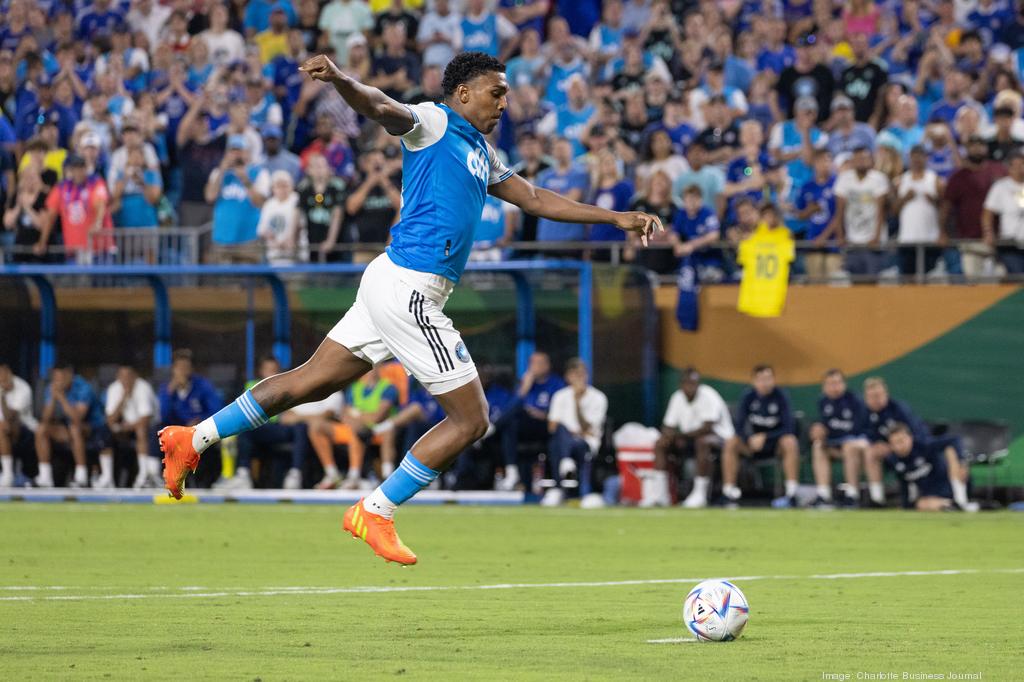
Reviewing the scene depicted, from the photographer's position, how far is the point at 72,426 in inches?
884

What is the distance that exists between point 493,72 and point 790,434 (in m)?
11.9

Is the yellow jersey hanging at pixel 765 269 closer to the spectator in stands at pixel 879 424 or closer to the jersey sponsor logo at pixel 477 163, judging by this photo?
the spectator in stands at pixel 879 424

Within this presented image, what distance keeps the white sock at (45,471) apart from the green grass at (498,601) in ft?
15.2

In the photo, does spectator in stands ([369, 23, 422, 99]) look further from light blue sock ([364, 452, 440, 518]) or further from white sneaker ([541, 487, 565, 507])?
light blue sock ([364, 452, 440, 518])

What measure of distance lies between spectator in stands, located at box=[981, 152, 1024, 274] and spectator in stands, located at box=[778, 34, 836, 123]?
3225 millimetres

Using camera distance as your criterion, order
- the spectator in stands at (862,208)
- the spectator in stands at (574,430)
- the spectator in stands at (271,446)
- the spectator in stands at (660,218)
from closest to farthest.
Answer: the spectator in stands at (574,430) < the spectator in stands at (862,208) < the spectator in stands at (660,218) < the spectator in stands at (271,446)

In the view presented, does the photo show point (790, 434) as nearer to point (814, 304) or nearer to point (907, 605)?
point (814, 304)

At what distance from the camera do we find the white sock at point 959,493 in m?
19.7

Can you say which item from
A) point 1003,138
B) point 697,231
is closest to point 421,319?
point 697,231

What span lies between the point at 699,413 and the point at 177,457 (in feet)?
40.7

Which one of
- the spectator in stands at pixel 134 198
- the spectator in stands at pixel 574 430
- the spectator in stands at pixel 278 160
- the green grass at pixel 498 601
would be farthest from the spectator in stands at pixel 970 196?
the spectator in stands at pixel 134 198

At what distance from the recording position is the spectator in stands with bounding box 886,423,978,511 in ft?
64.7

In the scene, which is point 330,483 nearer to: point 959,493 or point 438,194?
point 959,493

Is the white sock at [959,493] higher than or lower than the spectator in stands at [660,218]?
lower
